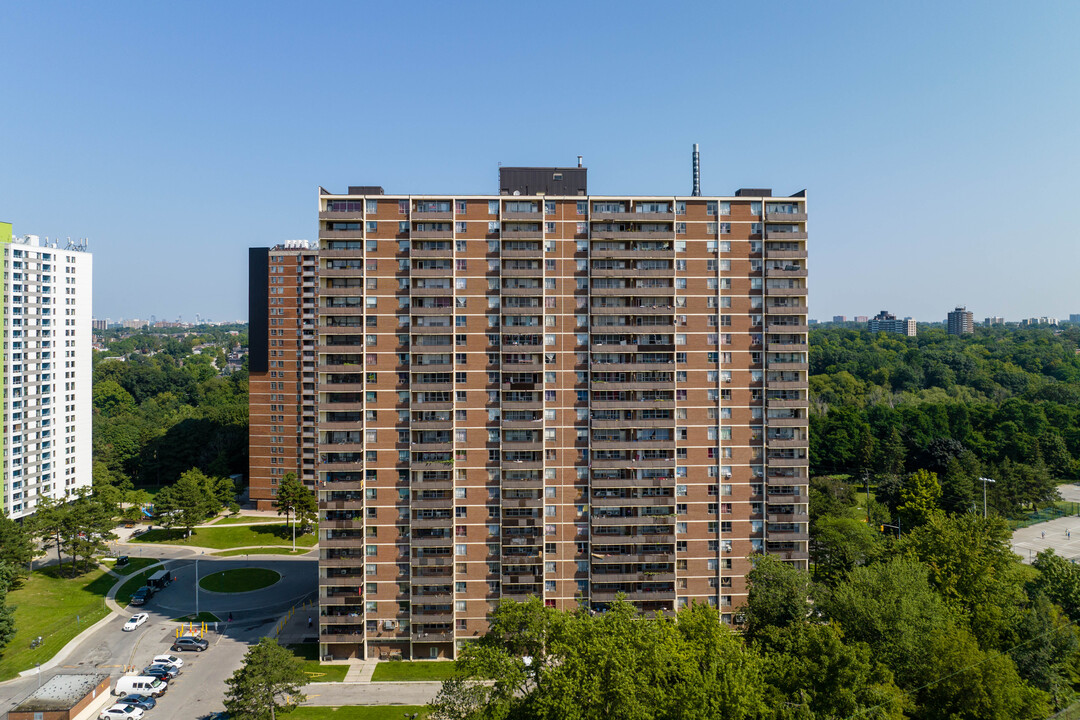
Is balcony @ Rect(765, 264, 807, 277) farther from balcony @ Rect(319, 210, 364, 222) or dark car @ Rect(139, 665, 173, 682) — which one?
dark car @ Rect(139, 665, 173, 682)

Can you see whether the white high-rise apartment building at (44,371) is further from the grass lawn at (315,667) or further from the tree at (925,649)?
the tree at (925,649)

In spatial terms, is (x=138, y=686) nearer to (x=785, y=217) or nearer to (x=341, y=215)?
(x=341, y=215)

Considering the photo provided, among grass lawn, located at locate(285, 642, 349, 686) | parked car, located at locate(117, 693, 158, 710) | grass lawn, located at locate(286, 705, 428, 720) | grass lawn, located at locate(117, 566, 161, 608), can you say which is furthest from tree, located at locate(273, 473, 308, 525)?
grass lawn, located at locate(286, 705, 428, 720)

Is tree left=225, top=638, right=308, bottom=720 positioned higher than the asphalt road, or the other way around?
tree left=225, top=638, right=308, bottom=720

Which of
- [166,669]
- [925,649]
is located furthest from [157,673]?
[925,649]

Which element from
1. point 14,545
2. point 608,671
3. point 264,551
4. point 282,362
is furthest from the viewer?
point 282,362

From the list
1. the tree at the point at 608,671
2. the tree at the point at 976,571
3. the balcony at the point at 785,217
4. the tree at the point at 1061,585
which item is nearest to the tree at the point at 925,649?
the tree at the point at 976,571
